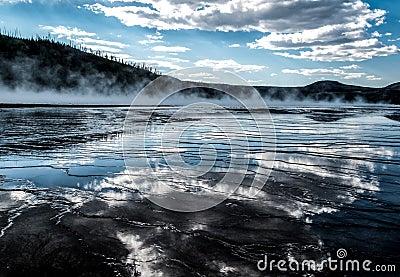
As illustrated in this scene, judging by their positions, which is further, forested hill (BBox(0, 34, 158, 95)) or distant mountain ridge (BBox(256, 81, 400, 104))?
distant mountain ridge (BBox(256, 81, 400, 104))

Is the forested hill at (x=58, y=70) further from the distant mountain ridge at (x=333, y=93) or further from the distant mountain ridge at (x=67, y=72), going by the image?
the distant mountain ridge at (x=333, y=93)

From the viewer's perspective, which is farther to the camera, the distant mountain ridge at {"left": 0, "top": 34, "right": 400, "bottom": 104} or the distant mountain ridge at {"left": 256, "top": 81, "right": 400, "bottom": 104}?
the distant mountain ridge at {"left": 256, "top": 81, "right": 400, "bottom": 104}

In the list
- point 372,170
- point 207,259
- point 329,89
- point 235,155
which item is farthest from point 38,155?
point 329,89

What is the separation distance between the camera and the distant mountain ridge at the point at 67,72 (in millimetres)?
81250

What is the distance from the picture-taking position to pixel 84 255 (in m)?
3.33

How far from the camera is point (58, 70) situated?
8994 centimetres

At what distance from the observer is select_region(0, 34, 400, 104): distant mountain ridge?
81250mm

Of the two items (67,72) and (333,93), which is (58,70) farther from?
(333,93)

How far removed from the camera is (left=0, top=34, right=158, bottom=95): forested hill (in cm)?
8069

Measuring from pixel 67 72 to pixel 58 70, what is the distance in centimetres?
232

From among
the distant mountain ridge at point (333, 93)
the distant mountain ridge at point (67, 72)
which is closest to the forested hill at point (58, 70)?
the distant mountain ridge at point (67, 72)

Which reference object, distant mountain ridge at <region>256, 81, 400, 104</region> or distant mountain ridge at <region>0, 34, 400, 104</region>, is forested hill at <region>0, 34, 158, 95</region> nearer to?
distant mountain ridge at <region>0, 34, 400, 104</region>

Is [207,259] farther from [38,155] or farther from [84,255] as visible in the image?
[38,155]

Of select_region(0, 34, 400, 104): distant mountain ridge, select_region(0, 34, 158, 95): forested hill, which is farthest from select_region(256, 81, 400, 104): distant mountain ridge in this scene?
select_region(0, 34, 158, 95): forested hill
